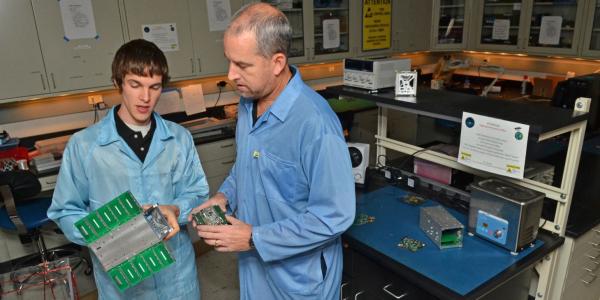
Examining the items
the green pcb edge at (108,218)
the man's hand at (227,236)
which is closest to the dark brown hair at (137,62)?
the green pcb edge at (108,218)

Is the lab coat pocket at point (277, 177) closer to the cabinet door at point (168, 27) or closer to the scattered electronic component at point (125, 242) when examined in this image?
the scattered electronic component at point (125, 242)

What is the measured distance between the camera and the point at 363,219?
1785mm

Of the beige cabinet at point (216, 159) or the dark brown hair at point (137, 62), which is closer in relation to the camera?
the dark brown hair at point (137, 62)

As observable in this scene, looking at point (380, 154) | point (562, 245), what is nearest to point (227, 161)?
point (380, 154)

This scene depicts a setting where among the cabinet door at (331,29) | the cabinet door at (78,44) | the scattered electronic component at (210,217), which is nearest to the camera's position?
the scattered electronic component at (210,217)

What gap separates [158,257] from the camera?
3.76 feet

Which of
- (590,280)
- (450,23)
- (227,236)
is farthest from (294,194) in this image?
(450,23)

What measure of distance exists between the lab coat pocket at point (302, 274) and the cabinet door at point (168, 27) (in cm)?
218

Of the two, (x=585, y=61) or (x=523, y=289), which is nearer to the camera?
(x=523, y=289)

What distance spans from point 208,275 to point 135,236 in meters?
1.79

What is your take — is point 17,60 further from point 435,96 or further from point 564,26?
point 564,26

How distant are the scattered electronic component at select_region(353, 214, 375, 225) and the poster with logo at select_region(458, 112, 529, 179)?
0.46m

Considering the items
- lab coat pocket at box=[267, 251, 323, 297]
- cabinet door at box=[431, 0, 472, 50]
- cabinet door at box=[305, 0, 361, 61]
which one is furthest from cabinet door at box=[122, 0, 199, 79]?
cabinet door at box=[431, 0, 472, 50]

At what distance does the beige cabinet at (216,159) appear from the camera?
120 inches
